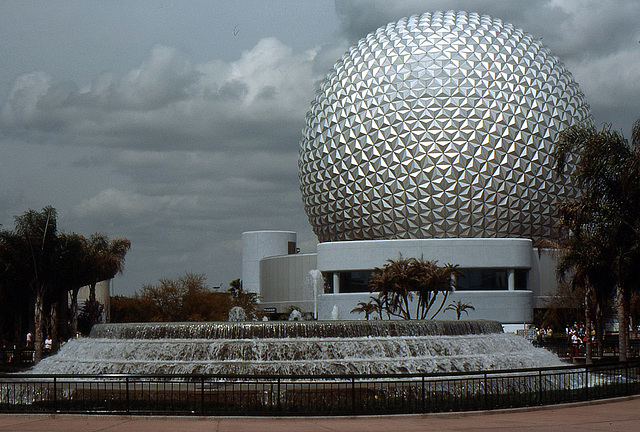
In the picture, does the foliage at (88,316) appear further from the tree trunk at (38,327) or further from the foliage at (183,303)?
the tree trunk at (38,327)

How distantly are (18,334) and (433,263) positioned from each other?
25.7 m

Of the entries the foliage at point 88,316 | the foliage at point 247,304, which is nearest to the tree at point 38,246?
the foliage at point 88,316

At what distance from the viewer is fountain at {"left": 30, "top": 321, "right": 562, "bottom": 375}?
80.0 feet

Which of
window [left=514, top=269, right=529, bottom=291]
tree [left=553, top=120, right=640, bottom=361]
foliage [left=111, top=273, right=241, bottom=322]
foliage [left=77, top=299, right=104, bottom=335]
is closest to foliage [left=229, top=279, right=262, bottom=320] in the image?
foliage [left=111, top=273, right=241, bottom=322]

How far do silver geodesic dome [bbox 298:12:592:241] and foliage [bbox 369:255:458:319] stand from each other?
5.72 m

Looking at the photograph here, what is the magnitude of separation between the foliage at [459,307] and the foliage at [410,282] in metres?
1.41

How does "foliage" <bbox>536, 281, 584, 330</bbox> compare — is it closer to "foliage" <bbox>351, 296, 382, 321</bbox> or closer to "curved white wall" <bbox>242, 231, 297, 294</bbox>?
"foliage" <bbox>351, 296, 382, 321</bbox>

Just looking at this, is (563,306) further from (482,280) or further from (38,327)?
(38,327)

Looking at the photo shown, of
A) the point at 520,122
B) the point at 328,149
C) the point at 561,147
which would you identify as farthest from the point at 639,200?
the point at 328,149

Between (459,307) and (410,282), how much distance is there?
4.06 m

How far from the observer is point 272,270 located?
7050 cm

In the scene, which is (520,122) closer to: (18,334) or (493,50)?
(493,50)

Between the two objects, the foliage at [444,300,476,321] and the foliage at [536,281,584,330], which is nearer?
the foliage at [444,300,476,321]

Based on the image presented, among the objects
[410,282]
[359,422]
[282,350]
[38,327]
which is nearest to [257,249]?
[410,282]
